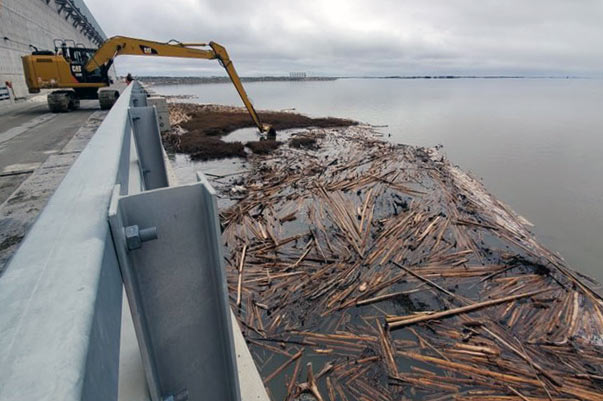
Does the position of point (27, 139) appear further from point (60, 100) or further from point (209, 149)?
point (60, 100)

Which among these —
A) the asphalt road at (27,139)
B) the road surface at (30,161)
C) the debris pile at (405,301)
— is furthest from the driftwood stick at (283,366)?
the asphalt road at (27,139)

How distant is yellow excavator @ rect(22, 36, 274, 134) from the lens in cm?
1165

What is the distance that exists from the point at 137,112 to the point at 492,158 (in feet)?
54.1

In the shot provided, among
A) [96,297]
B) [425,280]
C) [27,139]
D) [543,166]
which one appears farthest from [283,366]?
[543,166]

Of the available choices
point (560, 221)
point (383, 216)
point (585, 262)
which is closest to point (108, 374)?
point (383, 216)

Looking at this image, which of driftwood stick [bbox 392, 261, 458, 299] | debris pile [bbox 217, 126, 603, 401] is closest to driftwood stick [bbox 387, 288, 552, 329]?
debris pile [bbox 217, 126, 603, 401]

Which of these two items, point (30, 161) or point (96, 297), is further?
point (30, 161)

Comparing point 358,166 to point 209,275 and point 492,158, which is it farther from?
point 209,275

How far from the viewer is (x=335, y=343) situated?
15.1 ft

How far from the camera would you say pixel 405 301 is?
5.46 m

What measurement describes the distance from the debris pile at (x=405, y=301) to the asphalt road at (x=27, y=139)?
424 cm

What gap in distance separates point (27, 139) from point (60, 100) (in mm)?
6861

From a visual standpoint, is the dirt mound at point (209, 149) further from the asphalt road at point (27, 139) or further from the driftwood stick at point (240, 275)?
the driftwood stick at point (240, 275)

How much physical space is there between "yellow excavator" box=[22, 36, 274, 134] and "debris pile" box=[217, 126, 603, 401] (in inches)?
263
